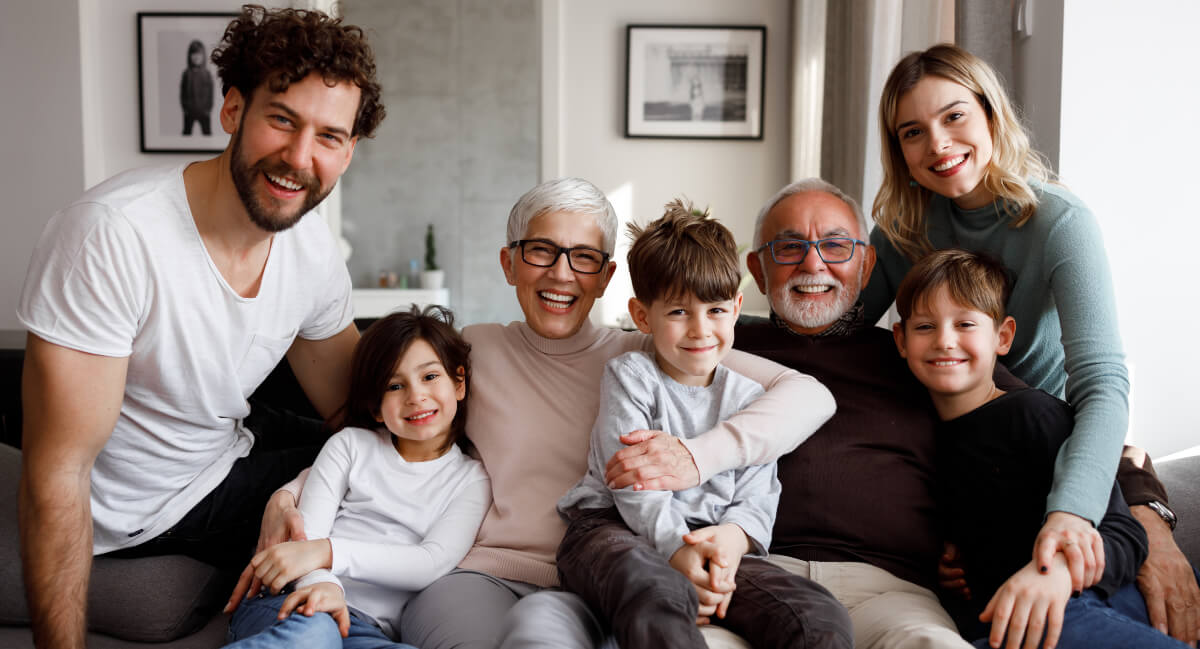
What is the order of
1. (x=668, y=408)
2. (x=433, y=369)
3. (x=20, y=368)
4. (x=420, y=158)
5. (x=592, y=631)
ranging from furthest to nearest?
(x=420, y=158), (x=20, y=368), (x=433, y=369), (x=668, y=408), (x=592, y=631)

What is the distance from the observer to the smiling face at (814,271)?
1.81 metres

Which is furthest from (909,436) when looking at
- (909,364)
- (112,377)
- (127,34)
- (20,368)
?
(127,34)

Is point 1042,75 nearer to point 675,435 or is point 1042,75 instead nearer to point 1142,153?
point 1142,153

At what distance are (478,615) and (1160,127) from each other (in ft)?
7.15

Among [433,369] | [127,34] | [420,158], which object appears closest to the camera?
[433,369]

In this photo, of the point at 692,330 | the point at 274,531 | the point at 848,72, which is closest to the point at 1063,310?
the point at 692,330

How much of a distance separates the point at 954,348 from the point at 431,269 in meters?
5.71

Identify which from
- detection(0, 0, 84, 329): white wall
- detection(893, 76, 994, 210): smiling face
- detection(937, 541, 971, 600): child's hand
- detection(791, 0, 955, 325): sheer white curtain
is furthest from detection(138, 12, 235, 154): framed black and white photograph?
detection(937, 541, 971, 600): child's hand

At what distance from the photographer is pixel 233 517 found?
1.80 meters

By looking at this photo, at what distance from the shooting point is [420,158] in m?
7.01

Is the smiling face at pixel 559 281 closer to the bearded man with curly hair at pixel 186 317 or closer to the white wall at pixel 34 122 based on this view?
the bearded man with curly hair at pixel 186 317

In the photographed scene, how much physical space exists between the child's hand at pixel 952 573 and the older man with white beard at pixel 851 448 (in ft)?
0.07

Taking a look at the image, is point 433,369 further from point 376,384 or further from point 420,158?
point 420,158

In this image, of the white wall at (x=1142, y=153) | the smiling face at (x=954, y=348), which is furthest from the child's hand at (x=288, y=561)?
the white wall at (x=1142, y=153)
